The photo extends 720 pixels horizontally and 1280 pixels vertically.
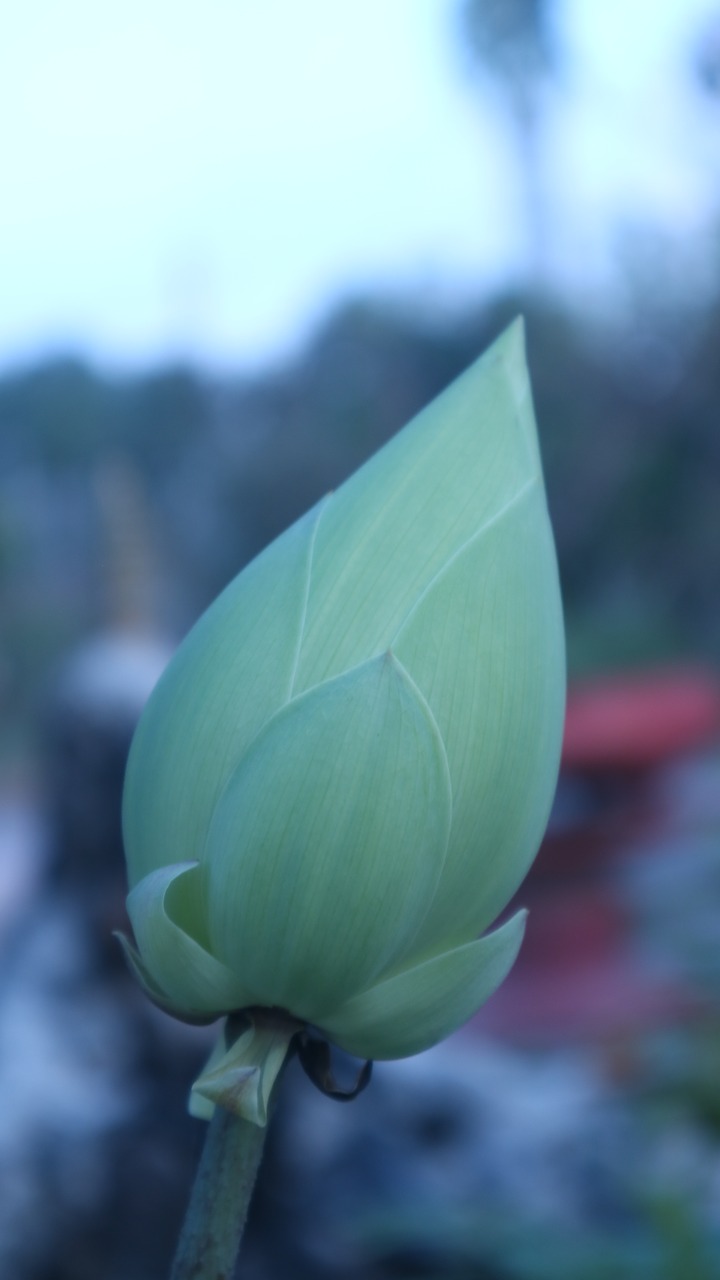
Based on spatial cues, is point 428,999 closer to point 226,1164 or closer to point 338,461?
point 226,1164

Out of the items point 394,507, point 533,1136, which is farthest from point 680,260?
point 394,507

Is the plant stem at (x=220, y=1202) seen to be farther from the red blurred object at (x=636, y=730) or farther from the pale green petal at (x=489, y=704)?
the red blurred object at (x=636, y=730)

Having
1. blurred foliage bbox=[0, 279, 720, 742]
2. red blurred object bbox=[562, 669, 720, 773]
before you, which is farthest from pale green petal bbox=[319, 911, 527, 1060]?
blurred foliage bbox=[0, 279, 720, 742]

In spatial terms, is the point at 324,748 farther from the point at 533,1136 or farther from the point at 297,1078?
the point at 533,1136

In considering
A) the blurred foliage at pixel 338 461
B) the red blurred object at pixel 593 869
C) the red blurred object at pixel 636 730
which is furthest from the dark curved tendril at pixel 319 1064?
the blurred foliage at pixel 338 461

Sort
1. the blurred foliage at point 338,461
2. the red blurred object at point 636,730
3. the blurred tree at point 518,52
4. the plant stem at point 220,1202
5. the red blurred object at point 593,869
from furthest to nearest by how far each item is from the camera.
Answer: the blurred tree at point 518,52 → the blurred foliage at point 338,461 → the red blurred object at point 636,730 → the red blurred object at point 593,869 → the plant stem at point 220,1202

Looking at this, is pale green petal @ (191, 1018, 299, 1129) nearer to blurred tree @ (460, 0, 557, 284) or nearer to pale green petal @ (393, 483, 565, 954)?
pale green petal @ (393, 483, 565, 954)
